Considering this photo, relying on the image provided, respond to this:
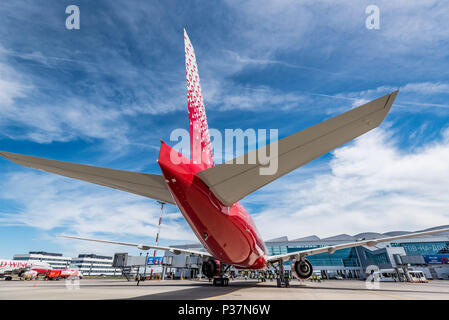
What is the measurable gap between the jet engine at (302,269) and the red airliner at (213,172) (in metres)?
6.68

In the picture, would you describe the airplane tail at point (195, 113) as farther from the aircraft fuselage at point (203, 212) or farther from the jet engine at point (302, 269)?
the jet engine at point (302, 269)

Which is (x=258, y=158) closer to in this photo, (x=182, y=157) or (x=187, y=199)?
(x=182, y=157)

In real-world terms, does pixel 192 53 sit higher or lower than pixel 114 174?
higher

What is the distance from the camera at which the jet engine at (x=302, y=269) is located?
50.5 feet

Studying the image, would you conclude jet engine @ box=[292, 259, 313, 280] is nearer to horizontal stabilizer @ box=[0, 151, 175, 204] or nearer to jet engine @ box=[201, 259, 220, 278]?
jet engine @ box=[201, 259, 220, 278]

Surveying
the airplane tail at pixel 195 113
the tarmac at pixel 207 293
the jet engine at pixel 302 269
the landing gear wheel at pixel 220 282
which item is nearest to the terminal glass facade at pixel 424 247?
the tarmac at pixel 207 293

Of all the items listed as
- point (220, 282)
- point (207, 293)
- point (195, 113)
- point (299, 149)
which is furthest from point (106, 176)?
point (220, 282)

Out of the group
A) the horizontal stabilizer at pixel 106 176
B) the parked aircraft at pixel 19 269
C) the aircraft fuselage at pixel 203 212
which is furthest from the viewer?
the parked aircraft at pixel 19 269

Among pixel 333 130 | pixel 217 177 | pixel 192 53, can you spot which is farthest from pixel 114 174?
pixel 192 53

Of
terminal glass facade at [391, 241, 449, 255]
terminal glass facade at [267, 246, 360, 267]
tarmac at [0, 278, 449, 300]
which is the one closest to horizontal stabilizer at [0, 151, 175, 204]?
tarmac at [0, 278, 449, 300]

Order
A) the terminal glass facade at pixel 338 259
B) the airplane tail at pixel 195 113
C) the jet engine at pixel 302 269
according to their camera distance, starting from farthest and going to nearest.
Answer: the terminal glass facade at pixel 338 259, the jet engine at pixel 302 269, the airplane tail at pixel 195 113

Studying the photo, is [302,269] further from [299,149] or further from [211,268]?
[299,149]
